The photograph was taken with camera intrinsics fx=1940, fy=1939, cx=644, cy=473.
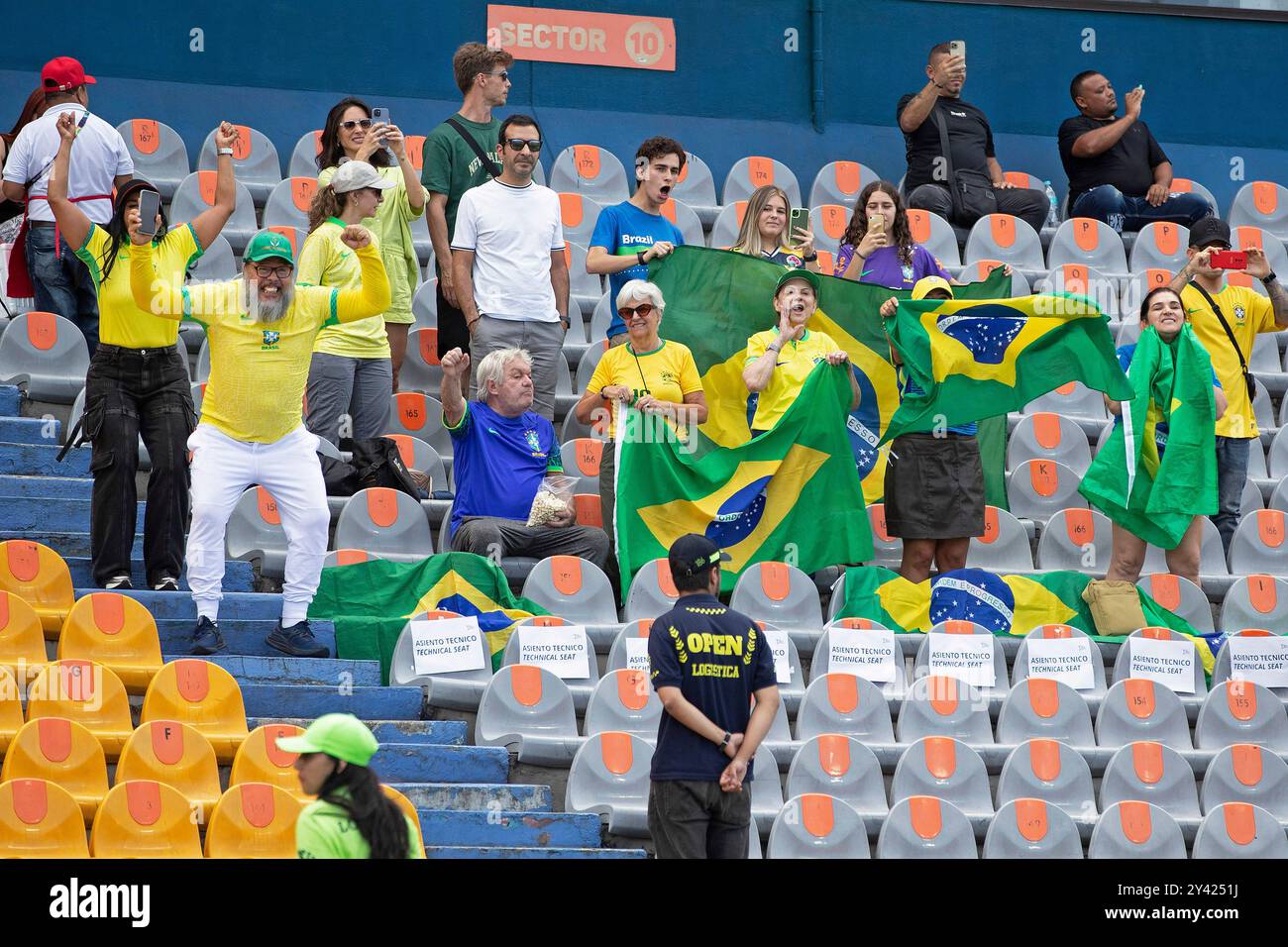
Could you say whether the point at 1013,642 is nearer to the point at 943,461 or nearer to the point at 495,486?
the point at 943,461

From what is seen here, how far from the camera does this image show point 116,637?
7.21m

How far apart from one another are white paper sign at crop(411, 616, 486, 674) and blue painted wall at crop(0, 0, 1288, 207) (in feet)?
17.2

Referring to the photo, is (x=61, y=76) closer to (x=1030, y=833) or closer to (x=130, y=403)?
(x=130, y=403)

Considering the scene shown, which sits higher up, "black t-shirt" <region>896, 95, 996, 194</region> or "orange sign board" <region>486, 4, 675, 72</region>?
"orange sign board" <region>486, 4, 675, 72</region>

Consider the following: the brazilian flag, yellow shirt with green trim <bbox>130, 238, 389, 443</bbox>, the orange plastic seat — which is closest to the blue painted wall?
yellow shirt with green trim <bbox>130, 238, 389, 443</bbox>

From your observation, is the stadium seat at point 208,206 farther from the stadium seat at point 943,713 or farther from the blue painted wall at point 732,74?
the stadium seat at point 943,713

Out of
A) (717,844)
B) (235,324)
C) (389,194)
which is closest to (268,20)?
(389,194)

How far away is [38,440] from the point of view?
859 cm

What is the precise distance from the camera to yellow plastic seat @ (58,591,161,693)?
714cm

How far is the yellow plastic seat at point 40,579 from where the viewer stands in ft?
24.1

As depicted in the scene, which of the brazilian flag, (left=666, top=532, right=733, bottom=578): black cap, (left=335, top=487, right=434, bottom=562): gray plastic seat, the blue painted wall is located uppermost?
the blue painted wall

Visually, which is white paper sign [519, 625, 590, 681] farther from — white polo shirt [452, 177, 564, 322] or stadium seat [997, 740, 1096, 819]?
white polo shirt [452, 177, 564, 322]

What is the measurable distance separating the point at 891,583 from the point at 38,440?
384 centimetres

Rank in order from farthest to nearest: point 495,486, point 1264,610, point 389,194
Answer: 1. point 389,194
2. point 1264,610
3. point 495,486
